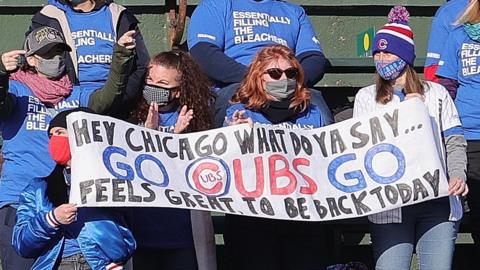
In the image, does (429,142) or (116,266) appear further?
(429,142)

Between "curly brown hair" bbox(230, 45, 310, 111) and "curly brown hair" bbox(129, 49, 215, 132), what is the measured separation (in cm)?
19

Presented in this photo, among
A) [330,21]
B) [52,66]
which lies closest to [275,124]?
[52,66]

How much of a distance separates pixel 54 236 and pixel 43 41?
3.47ft

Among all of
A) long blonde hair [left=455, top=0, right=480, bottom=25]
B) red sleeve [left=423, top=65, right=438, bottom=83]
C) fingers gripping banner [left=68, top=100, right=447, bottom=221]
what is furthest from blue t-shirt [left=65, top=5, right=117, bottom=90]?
long blonde hair [left=455, top=0, right=480, bottom=25]

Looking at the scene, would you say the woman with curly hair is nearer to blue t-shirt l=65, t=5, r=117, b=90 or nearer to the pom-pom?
blue t-shirt l=65, t=5, r=117, b=90

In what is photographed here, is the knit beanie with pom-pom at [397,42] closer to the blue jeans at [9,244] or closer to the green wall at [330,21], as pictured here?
the blue jeans at [9,244]

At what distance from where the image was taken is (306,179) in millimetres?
5605

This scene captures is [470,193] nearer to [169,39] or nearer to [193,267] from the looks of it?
[193,267]

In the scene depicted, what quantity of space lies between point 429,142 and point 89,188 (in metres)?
1.76

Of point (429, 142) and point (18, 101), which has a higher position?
point (18, 101)

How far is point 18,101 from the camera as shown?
5527mm

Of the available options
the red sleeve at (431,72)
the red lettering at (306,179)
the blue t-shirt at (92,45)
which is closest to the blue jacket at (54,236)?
the red lettering at (306,179)

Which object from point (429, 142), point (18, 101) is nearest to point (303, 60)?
point (429, 142)

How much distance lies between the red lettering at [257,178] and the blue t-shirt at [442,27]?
160 centimetres
